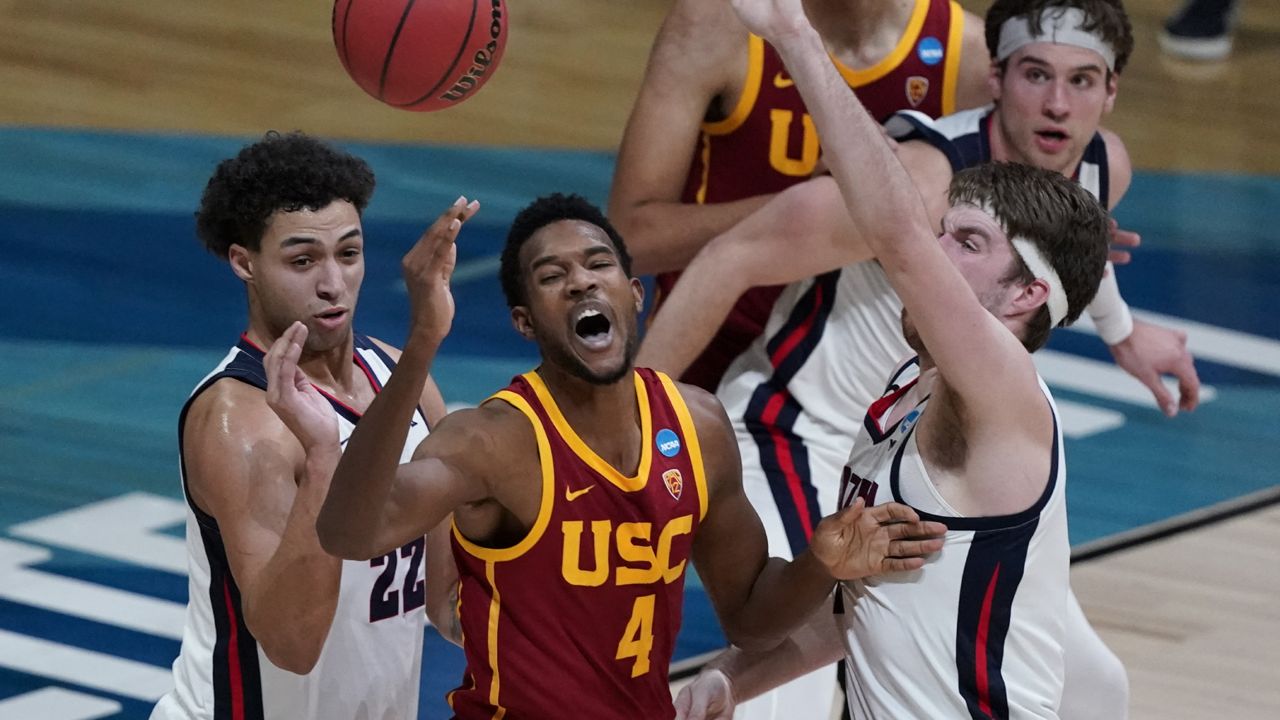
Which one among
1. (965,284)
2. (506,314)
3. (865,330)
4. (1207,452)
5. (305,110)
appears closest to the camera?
(965,284)

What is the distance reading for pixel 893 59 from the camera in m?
5.49

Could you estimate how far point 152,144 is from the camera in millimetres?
10227

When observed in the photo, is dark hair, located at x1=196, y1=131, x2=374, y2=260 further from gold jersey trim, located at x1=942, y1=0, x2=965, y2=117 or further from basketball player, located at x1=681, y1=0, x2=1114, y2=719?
gold jersey trim, located at x1=942, y1=0, x2=965, y2=117

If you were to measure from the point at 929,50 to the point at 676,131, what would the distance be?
0.71 m

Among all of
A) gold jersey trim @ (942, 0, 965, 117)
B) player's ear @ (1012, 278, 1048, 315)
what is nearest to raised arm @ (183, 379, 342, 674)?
player's ear @ (1012, 278, 1048, 315)

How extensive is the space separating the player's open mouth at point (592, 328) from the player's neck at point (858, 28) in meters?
1.75

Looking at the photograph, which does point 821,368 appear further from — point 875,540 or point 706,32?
point 875,540

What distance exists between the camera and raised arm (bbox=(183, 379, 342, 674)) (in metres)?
3.92

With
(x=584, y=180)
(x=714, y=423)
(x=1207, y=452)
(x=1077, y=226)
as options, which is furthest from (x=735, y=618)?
(x=584, y=180)

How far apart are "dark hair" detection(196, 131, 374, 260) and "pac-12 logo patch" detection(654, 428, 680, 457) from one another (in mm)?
868

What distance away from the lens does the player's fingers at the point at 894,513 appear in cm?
388

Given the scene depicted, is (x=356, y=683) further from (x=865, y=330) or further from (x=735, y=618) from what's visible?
(x=865, y=330)

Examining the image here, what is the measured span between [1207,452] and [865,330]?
288 cm

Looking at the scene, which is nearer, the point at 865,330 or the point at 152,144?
the point at 865,330
